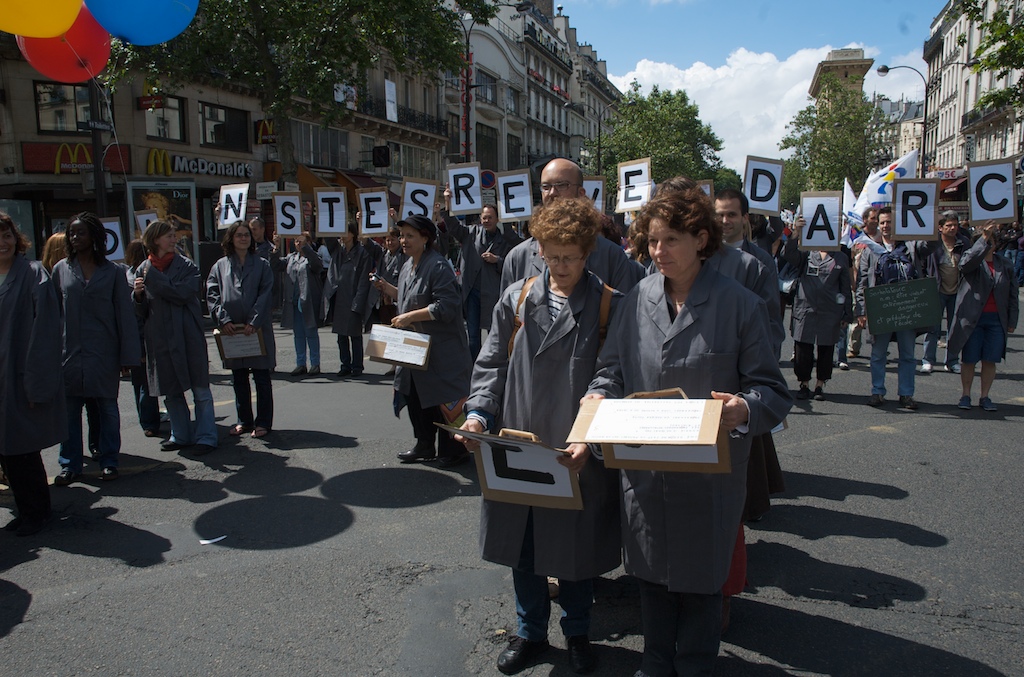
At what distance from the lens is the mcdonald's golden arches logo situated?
22.1 metres

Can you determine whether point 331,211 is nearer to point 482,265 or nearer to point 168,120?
point 482,265

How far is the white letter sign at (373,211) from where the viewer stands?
328 inches

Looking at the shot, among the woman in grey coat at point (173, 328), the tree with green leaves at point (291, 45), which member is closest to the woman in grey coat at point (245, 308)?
the woman in grey coat at point (173, 328)

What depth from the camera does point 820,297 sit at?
316 inches

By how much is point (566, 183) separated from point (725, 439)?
2.14 metres

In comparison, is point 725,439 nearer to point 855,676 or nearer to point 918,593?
point 855,676

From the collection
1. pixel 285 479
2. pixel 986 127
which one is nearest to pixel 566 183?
pixel 285 479

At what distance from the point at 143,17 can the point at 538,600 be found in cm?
473

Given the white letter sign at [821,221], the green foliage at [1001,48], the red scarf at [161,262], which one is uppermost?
the green foliage at [1001,48]

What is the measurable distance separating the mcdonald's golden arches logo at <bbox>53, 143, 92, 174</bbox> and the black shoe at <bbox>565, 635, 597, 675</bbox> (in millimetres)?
23598

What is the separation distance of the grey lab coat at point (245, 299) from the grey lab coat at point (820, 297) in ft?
17.8

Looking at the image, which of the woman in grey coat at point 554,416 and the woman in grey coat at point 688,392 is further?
the woman in grey coat at point 554,416

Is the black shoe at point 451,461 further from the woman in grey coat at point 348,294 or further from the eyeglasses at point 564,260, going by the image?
the woman in grey coat at point 348,294

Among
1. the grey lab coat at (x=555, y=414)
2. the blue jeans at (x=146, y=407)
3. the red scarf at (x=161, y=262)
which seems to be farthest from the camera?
the blue jeans at (x=146, y=407)
